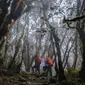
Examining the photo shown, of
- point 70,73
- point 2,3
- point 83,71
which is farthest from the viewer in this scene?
point 2,3

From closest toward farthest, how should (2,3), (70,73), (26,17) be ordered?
(70,73)
(2,3)
(26,17)

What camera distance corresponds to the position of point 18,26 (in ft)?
113

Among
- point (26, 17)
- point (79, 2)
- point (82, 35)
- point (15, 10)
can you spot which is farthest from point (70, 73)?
A: point (26, 17)

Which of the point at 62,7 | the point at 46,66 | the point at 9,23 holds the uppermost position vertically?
the point at 62,7

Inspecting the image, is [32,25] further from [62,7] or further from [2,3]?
[2,3]

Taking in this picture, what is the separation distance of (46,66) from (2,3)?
→ 5.99 metres

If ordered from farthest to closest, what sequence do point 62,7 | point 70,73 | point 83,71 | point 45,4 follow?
1. point 45,4
2. point 62,7
3. point 70,73
4. point 83,71

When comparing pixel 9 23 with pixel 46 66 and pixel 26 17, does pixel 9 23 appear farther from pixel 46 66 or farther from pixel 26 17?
pixel 26 17

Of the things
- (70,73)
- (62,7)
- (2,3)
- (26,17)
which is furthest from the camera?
(26,17)

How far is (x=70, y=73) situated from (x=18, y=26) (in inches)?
941

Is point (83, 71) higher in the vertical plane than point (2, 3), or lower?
lower

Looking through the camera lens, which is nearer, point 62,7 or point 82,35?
point 82,35

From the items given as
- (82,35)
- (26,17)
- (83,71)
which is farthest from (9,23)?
(26,17)

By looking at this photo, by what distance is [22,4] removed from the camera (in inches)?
568
